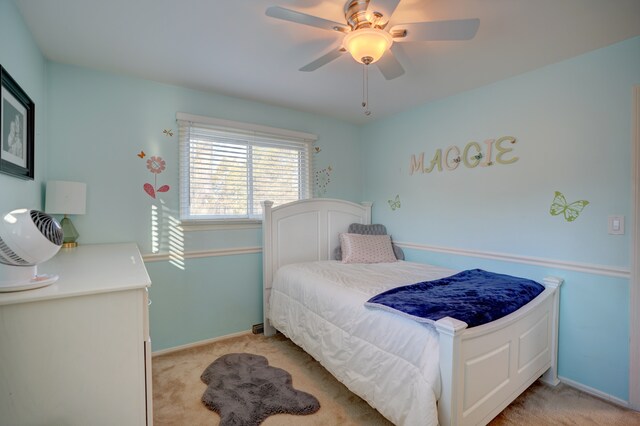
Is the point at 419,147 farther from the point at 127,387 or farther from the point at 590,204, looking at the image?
the point at 127,387

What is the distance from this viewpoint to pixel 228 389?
201 cm

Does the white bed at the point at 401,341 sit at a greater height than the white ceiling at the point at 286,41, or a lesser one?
lesser

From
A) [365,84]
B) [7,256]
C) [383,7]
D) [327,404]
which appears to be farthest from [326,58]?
[327,404]

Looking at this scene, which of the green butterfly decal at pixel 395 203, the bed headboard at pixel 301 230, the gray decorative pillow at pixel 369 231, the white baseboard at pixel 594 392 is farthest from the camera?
the green butterfly decal at pixel 395 203

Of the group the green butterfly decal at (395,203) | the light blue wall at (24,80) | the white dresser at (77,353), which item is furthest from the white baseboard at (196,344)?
the green butterfly decal at (395,203)

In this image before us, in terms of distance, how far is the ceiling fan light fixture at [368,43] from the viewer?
4.79ft

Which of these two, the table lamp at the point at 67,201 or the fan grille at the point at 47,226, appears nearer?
the fan grille at the point at 47,226

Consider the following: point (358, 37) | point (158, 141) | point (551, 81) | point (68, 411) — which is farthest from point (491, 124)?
point (68, 411)

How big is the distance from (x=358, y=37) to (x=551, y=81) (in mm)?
1645

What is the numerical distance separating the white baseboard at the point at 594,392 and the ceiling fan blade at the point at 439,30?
92.2 inches

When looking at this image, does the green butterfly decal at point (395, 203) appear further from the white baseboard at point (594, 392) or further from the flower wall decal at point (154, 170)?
the flower wall decal at point (154, 170)

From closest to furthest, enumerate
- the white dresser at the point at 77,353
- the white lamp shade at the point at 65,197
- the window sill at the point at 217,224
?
the white dresser at the point at 77,353 → the white lamp shade at the point at 65,197 → the window sill at the point at 217,224

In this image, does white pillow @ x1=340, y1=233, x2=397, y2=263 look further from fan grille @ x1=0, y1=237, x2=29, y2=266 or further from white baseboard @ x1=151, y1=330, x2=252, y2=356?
fan grille @ x1=0, y1=237, x2=29, y2=266

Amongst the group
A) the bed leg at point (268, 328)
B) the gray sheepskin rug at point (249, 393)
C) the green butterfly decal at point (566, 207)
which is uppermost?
the green butterfly decal at point (566, 207)
